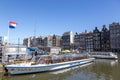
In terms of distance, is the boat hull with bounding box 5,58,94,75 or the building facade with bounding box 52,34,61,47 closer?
the boat hull with bounding box 5,58,94,75

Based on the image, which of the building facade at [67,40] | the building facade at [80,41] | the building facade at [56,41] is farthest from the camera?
the building facade at [56,41]

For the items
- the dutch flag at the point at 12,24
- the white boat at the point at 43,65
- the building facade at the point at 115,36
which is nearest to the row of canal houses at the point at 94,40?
the building facade at the point at 115,36

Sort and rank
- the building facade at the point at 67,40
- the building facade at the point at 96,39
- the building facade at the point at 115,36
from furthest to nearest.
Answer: the building facade at the point at 67,40
the building facade at the point at 96,39
the building facade at the point at 115,36

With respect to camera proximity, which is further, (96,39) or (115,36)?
(96,39)

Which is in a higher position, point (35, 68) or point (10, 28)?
point (10, 28)

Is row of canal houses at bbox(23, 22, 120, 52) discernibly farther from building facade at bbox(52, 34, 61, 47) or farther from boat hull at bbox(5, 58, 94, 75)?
boat hull at bbox(5, 58, 94, 75)

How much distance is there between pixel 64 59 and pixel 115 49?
69.7 metres

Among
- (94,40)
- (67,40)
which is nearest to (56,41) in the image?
(67,40)

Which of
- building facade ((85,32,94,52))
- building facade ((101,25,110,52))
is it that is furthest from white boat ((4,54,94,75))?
building facade ((85,32,94,52))

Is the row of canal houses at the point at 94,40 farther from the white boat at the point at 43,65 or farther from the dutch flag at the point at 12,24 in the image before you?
the dutch flag at the point at 12,24

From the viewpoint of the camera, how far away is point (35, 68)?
1228 inches

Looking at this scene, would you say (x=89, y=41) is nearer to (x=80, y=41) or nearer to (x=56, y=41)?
(x=80, y=41)

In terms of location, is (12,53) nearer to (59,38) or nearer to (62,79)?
(62,79)


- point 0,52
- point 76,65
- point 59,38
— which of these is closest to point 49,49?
point 76,65
